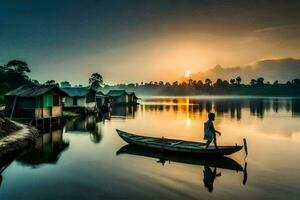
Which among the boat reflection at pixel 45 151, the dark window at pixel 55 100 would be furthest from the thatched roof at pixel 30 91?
the boat reflection at pixel 45 151

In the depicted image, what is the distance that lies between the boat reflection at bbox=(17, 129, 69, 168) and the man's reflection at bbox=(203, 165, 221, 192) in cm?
1025

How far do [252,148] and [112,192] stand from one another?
607 inches

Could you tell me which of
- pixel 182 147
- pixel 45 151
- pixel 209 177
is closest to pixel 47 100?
pixel 45 151

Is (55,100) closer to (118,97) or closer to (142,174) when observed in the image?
(142,174)

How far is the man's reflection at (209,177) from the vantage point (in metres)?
14.7

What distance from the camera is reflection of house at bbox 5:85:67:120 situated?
33.7 m

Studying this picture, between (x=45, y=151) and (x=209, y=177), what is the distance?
531 inches

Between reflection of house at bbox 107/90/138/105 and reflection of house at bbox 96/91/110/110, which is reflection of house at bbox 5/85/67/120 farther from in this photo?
reflection of house at bbox 107/90/138/105

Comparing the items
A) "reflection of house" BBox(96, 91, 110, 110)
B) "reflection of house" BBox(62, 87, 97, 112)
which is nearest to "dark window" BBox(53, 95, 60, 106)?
"reflection of house" BBox(62, 87, 97, 112)

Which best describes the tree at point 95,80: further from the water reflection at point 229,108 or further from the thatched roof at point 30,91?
the thatched roof at point 30,91

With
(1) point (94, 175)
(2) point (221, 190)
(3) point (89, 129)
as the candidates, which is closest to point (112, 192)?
(1) point (94, 175)

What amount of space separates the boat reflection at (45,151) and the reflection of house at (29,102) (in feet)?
14.5

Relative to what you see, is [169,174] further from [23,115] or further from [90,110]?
[90,110]

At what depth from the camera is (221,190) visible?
14141mm
